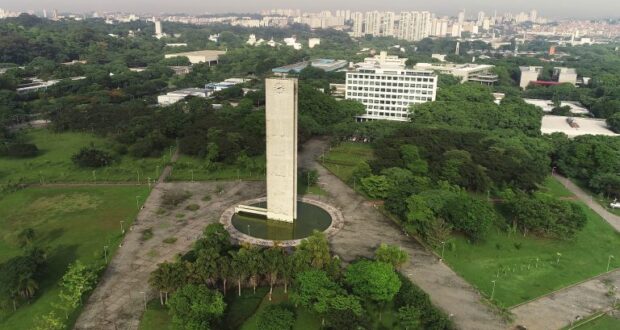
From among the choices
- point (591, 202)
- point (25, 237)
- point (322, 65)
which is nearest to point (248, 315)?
point (25, 237)

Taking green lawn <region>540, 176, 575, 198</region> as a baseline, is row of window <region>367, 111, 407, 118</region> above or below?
above

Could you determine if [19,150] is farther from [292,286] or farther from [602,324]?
[602,324]

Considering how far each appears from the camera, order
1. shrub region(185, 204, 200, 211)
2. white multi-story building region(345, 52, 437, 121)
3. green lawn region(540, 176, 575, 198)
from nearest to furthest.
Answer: shrub region(185, 204, 200, 211)
green lawn region(540, 176, 575, 198)
white multi-story building region(345, 52, 437, 121)

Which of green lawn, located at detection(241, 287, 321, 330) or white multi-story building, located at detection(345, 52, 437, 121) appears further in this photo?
white multi-story building, located at detection(345, 52, 437, 121)

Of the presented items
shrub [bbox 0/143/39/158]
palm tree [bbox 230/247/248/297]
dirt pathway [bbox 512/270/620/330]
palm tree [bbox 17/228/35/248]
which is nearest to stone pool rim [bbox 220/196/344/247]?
palm tree [bbox 230/247/248/297]

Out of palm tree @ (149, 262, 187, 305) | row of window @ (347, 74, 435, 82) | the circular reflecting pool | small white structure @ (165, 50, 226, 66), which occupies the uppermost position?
row of window @ (347, 74, 435, 82)

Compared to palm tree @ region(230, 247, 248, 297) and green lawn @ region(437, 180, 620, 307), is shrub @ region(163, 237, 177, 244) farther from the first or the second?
green lawn @ region(437, 180, 620, 307)

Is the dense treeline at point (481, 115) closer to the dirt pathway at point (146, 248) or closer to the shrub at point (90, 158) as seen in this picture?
the dirt pathway at point (146, 248)
